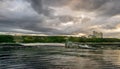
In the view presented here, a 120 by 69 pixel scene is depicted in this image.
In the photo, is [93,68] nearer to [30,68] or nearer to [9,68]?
[30,68]

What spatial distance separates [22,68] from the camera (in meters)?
43.3

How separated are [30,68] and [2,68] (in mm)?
4550

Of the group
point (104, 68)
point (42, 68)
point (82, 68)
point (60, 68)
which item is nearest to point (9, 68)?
point (42, 68)

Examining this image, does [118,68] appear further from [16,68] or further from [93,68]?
[16,68]

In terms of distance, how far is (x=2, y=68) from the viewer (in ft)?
141

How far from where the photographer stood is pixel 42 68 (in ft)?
143

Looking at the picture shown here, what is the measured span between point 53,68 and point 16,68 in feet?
19.9

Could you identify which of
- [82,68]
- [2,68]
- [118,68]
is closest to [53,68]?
[82,68]

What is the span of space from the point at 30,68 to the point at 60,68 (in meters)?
4.86

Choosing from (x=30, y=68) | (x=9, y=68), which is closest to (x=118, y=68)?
(x=30, y=68)

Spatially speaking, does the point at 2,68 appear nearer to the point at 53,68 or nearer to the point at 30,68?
the point at 30,68

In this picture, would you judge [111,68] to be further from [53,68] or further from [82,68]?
[53,68]

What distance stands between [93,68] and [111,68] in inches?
129

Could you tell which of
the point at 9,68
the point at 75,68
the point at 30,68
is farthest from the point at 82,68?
the point at 9,68
